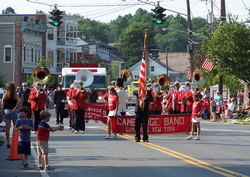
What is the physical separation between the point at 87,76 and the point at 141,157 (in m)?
18.3

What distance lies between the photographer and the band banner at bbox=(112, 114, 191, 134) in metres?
15.2

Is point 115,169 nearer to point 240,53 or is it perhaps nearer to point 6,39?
point 240,53

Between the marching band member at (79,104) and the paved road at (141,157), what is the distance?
1439 millimetres

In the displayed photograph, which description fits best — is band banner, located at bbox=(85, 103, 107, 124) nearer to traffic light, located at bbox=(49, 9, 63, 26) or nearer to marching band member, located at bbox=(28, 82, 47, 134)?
marching band member, located at bbox=(28, 82, 47, 134)

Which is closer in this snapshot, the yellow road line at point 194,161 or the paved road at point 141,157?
the yellow road line at point 194,161

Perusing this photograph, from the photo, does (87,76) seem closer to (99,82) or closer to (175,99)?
(99,82)

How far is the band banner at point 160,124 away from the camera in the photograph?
15219 mm

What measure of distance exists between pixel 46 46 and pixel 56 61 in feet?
9.15

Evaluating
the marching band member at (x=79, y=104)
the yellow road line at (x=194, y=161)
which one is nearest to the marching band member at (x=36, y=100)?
the marching band member at (x=79, y=104)

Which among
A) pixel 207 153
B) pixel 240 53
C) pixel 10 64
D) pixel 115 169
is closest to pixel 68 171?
pixel 115 169

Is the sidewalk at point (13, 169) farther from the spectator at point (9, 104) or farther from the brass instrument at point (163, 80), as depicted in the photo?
the brass instrument at point (163, 80)

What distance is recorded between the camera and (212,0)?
32281 mm

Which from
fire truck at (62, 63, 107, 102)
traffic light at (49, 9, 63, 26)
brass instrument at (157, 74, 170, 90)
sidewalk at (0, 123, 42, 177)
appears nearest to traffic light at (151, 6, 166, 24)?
brass instrument at (157, 74, 170, 90)

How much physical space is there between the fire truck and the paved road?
43.7 ft
